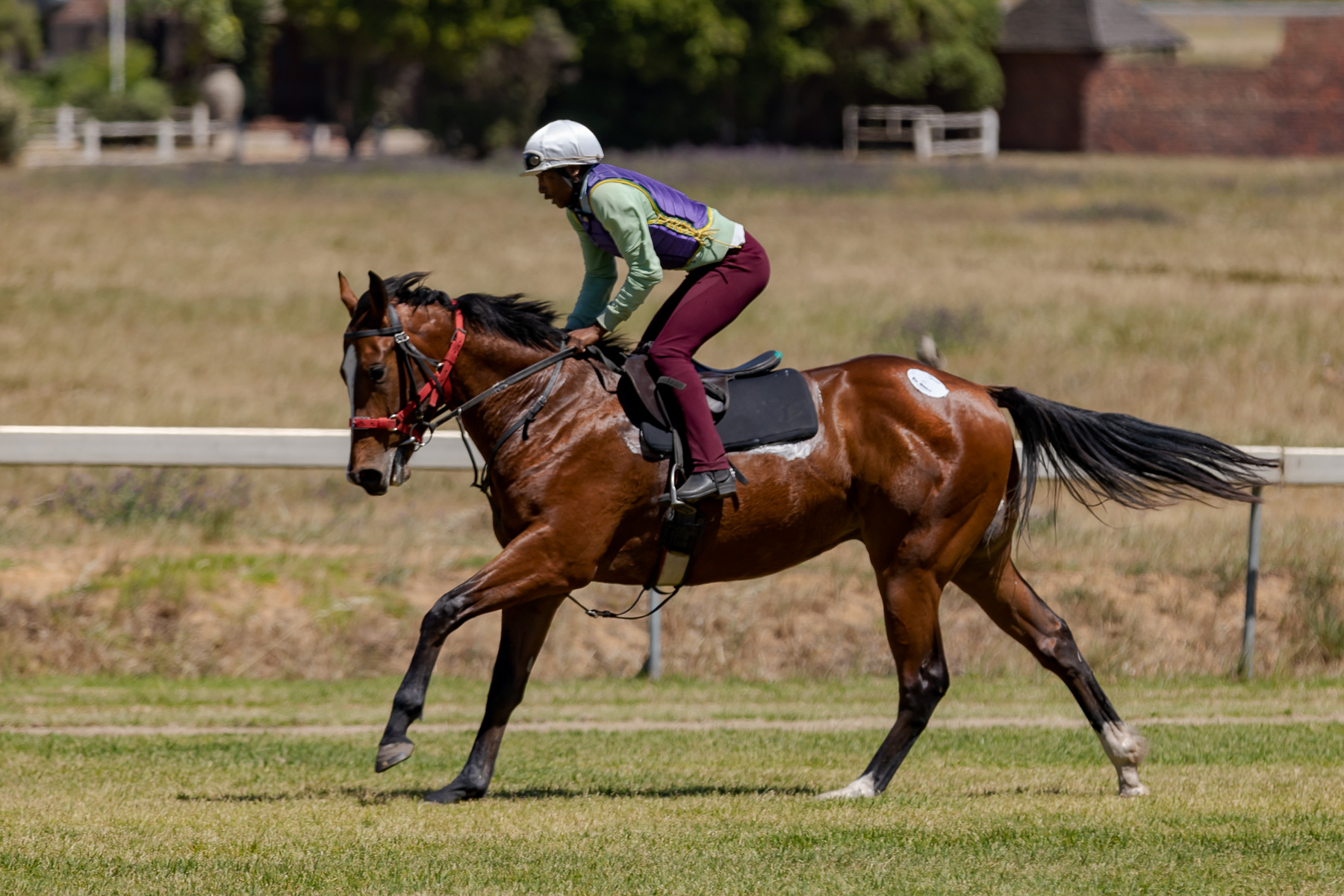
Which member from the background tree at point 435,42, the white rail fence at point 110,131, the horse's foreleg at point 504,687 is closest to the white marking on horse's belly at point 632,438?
the horse's foreleg at point 504,687

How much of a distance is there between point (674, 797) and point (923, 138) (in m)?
46.6

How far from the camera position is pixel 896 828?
6.36 metres

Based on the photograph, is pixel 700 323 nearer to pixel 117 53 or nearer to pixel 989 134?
pixel 989 134

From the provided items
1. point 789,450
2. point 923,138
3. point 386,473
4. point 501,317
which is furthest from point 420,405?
point 923,138

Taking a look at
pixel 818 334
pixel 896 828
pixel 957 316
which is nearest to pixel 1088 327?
pixel 957 316

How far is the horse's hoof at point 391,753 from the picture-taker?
657cm

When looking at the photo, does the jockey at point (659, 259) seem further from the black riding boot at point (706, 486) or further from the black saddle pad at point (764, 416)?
the black saddle pad at point (764, 416)

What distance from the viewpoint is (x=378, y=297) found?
6977mm

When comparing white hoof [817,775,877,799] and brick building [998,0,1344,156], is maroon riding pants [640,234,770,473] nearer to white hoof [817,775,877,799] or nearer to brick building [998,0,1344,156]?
white hoof [817,775,877,799]

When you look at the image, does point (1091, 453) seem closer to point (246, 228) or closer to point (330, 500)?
point (330, 500)

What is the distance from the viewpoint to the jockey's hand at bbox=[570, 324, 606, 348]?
23.7 feet

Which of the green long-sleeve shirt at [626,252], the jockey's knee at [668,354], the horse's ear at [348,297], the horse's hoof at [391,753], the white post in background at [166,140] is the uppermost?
the green long-sleeve shirt at [626,252]

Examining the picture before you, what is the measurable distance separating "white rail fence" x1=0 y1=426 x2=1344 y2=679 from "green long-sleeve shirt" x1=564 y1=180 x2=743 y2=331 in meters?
3.46

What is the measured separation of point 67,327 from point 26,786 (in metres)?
13.5
